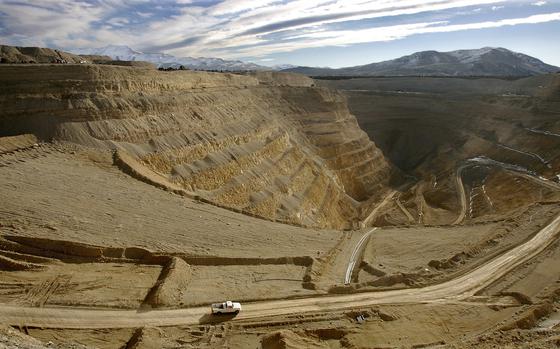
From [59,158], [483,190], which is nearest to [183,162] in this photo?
[59,158]

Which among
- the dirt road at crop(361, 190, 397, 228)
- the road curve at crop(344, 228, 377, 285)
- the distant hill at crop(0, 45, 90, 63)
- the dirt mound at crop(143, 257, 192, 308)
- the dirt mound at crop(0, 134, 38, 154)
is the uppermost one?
the distant hill at crop(0, 45, 90, 63)

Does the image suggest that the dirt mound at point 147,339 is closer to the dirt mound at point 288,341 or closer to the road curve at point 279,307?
the road curve at point 279,307

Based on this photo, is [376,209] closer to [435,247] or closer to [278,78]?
[435,247]

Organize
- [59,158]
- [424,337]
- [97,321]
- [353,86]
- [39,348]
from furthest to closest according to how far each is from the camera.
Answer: [353,86] → [59,158] → [424,337] → [97,321] → [39,348]

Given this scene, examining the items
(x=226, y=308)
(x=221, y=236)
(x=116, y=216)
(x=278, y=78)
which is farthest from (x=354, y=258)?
(x=278, y=78)

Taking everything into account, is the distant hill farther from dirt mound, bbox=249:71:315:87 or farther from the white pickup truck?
the white pickup truck

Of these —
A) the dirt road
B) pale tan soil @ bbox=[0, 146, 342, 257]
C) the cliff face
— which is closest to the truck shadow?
pale tan soil @ bbox=[0, 146, 342, 257]

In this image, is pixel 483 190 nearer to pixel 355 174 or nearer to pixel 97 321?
pixel 355 174

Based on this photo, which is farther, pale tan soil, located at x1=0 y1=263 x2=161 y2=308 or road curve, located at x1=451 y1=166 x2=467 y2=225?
road curve, located at x1=451 y1=166 x2=467 y2=225
